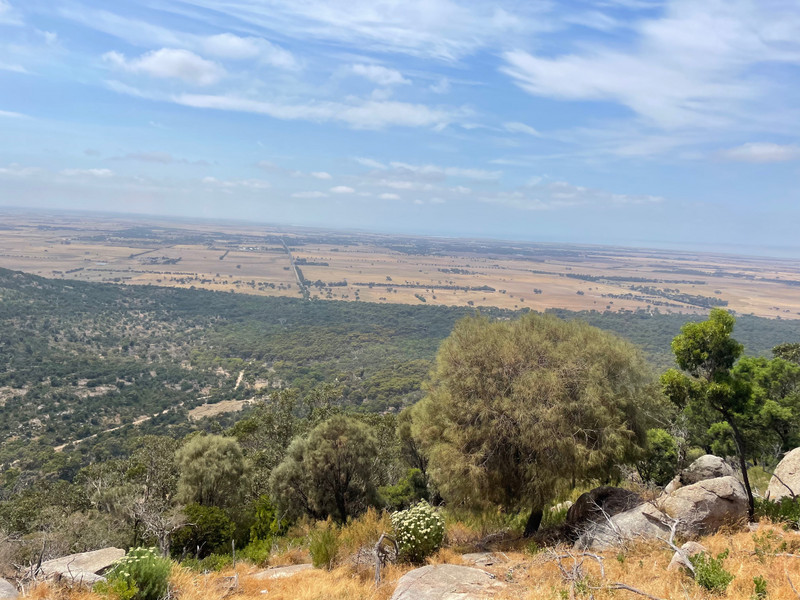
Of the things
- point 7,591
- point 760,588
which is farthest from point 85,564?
point 760,588

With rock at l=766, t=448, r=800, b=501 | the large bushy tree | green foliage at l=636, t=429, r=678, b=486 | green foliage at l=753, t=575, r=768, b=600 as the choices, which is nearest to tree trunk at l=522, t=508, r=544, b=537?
the large bushy tree

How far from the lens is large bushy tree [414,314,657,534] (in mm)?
11570

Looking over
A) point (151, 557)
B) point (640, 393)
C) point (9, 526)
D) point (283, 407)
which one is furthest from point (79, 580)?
point (283, 407)

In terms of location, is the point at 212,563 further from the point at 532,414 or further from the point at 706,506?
the point at 706,506

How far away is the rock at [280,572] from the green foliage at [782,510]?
11149 millimetres

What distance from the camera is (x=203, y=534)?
15.6m

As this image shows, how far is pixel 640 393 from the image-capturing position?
12.7 metres

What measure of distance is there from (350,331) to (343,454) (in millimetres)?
92846

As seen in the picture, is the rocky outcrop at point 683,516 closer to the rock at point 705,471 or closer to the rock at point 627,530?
the rock at point 627,530

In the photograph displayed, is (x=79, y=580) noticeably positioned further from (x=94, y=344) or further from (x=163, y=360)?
(x=94, y=344)

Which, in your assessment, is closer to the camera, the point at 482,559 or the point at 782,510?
the point at 782,510

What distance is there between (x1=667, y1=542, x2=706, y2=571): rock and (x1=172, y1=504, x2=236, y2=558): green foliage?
45.9ft

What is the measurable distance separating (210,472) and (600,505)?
17.4 metres

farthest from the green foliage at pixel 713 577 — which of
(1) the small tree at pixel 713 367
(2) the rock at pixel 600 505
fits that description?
(2) the rock at pixel 600 505
